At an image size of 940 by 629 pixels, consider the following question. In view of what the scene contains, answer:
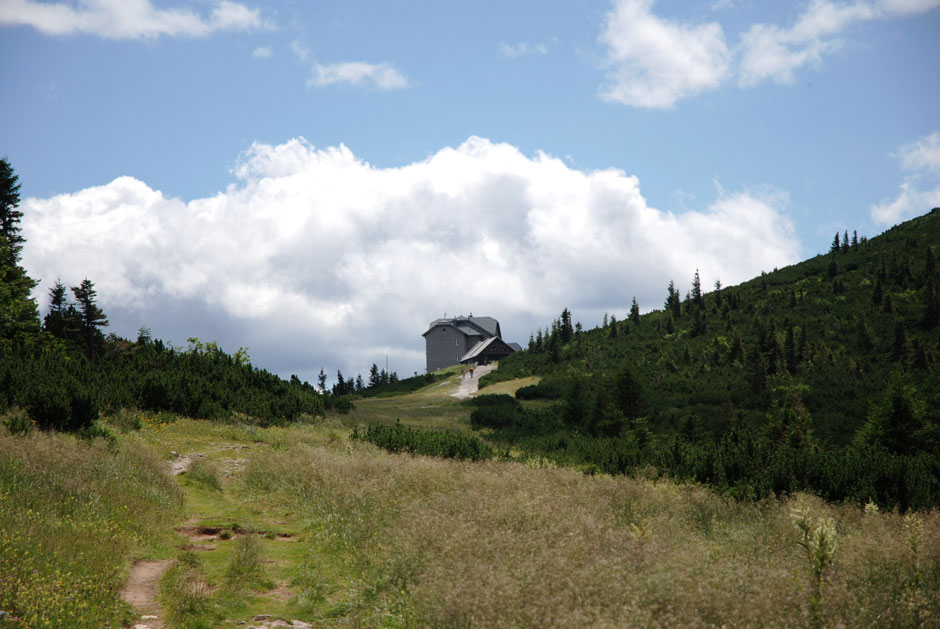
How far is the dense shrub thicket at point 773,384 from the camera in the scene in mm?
15555

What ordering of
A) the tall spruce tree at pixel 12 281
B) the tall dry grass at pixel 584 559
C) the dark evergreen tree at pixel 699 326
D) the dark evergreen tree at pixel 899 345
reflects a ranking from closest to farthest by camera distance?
the tall dry grass at pixel 584 559, the tall spruce tree at pixel 12 281, the dark evergreen tree at pixel 899 345, the dark evergreen tree at pixel 699 326

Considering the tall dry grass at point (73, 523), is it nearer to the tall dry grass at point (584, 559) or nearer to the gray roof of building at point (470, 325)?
the tall dry grass at point (584, 559)

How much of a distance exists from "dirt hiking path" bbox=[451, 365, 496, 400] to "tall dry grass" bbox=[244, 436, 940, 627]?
47888mm

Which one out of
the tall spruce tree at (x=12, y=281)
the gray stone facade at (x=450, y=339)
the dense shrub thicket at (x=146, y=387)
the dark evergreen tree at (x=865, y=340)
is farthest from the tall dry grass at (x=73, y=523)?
the gray stone facade at (x=450, y=339)

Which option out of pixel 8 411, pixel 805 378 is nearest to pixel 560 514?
pixel 8 411

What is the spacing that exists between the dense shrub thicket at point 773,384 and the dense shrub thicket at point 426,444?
320cm

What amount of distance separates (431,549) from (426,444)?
11.4 m

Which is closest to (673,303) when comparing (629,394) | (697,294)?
(697,294)

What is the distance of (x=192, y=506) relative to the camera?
1194cm

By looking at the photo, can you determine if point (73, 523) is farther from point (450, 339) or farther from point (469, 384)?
point (450, 339)

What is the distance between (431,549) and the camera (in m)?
7.71

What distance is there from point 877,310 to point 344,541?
6550 centimetres

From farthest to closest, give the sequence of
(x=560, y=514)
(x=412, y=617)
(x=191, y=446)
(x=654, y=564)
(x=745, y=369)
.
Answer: (x=745, y=369) < (x=191, y=446) < (x=560, y=514) < (x=654, y=564) < (x=412, y=617)

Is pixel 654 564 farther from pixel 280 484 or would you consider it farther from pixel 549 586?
pixel 280 484
